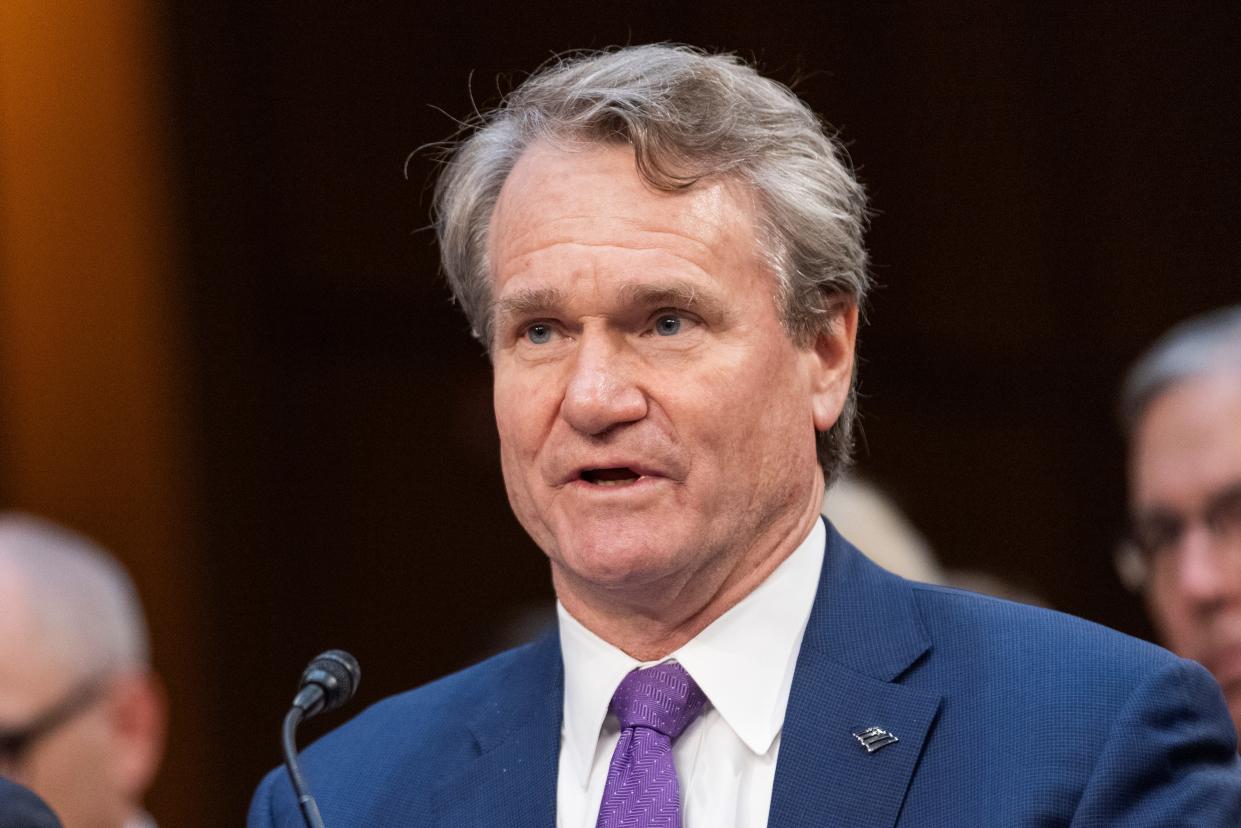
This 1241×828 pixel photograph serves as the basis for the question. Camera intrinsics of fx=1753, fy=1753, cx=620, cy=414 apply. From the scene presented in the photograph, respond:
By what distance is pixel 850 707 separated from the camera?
2.02 meters

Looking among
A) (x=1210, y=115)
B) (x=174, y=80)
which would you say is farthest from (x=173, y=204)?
(x=1210, y=115)

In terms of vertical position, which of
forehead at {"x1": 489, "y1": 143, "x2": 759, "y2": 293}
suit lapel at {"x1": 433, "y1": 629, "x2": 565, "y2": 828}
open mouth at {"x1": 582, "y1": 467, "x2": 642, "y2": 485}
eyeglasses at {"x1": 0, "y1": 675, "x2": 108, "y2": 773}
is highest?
forehead at {"x1": 489, "y1": 143, "x2": 759, "y2": 293}

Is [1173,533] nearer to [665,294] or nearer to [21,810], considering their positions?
[665,294]

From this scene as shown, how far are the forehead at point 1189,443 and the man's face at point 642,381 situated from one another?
4.05ft

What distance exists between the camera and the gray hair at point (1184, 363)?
330 cm

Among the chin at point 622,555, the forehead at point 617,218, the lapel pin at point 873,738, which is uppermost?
the forehead at point 617,218

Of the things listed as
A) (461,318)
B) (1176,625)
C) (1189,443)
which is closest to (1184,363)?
(1189,443)

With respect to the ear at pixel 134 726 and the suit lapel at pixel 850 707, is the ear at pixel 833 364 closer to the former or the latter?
the suit lapel at pixel 850 707

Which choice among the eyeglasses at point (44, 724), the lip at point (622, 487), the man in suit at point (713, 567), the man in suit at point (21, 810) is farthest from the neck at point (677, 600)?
the eyeglasses at point (44, 724)

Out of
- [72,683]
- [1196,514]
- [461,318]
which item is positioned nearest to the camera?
[1196,514]

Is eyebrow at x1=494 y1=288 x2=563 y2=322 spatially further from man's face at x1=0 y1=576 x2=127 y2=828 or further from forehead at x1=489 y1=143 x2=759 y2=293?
man's face at x1=0 y1=576 x2=127 y2=828

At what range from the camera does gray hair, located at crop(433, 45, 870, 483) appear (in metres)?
2.11

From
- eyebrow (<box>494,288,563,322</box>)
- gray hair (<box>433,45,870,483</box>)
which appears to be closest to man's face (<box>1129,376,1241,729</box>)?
gray hair (<box>433,45,870,483</box>)

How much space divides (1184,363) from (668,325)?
1619 mm
